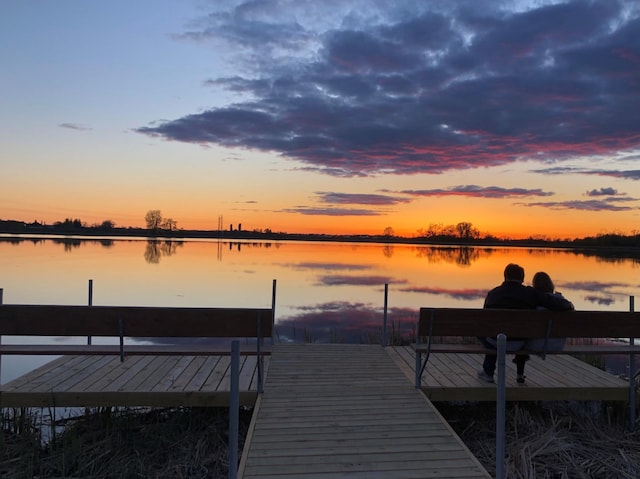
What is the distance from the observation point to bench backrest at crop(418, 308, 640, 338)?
5.52 m

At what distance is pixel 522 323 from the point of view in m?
5.57

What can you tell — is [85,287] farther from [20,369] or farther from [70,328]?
[70,328]

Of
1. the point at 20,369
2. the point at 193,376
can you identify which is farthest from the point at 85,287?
the point at 193,376

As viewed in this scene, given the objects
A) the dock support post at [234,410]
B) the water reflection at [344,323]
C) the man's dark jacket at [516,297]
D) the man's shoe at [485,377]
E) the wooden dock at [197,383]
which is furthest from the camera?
the water reflection at [344,323]

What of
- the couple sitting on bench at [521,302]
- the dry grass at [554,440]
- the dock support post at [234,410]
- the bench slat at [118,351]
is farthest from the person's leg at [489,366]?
the dock support post at [234,410]

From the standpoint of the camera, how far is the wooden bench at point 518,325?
5.52 m

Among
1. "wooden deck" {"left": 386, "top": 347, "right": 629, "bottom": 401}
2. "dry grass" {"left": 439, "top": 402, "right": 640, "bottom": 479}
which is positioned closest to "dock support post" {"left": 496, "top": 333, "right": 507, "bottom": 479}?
"dry grass" {"left": 439, "top": 402, "right": 640, "bottom": 479}

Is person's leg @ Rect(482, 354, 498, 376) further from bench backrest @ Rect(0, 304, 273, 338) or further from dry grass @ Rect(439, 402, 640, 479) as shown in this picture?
bench backrest @ Rect(0, 304, 273, 338)

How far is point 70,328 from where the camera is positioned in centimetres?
513

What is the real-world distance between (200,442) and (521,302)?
4032 mm

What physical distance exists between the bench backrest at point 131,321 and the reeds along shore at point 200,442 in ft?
3.51

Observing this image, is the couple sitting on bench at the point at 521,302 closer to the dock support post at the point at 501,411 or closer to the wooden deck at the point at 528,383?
the wooden deck at the point at 528,383

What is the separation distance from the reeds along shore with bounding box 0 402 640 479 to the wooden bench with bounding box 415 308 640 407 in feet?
2.77

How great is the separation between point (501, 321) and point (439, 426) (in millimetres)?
1507
